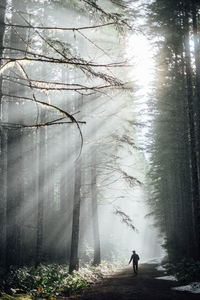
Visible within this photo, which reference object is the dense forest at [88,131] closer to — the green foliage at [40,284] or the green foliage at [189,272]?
the green foliage at [40,284]

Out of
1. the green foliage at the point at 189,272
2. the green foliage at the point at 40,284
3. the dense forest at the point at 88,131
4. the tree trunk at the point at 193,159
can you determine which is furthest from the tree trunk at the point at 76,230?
the tree trunk at the point at 193,159

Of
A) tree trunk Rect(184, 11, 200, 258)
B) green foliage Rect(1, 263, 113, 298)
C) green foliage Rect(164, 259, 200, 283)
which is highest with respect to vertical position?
tree trunk Rect(184, 11, 200, 258)

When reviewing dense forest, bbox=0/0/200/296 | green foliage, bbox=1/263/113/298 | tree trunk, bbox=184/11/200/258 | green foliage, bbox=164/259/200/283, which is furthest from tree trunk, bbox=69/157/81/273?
tree trunk, bbox=184/11/200/258

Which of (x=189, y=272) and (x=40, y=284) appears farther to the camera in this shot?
(x=189, y=272)

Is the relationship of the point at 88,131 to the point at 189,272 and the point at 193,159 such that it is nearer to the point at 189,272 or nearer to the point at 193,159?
the point at 193,159

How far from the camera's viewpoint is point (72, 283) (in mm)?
9242

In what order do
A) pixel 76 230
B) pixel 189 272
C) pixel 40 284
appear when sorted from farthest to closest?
pixel 76 230 < pixel 189 272 < pixel 40 284

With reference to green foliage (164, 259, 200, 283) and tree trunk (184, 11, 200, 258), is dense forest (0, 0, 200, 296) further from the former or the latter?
green foliage (164, 259, 200, 283)

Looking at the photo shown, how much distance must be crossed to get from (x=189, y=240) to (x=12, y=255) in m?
10.9

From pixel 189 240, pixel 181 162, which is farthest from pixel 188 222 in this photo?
pixel 181 162

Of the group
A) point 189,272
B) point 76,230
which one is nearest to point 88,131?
point 76,230

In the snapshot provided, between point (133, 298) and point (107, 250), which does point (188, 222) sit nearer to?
point (133, 298)

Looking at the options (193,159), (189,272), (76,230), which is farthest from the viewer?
(193,159)

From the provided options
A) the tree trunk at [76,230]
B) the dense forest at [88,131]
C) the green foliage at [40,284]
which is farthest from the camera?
the tree trunk at [76,230]
